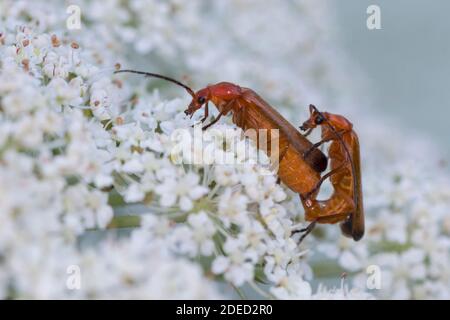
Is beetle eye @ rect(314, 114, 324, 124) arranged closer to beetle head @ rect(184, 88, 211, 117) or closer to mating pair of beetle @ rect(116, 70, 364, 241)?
mating pair of beetle @ rect(116, 70, 364, 241)

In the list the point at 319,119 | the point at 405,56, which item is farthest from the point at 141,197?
the point at 405,56

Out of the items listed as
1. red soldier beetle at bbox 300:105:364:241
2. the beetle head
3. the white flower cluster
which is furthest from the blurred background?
the beetle head

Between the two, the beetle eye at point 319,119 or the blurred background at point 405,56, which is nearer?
the beetle eye at point 319,119

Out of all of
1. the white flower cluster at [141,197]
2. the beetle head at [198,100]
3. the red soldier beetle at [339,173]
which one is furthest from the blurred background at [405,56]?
the beetle head at [198,100]

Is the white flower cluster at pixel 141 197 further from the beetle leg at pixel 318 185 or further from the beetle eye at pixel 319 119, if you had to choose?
the beetle eye at pixel 319 119

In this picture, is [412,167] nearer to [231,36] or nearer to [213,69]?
[213,69]
